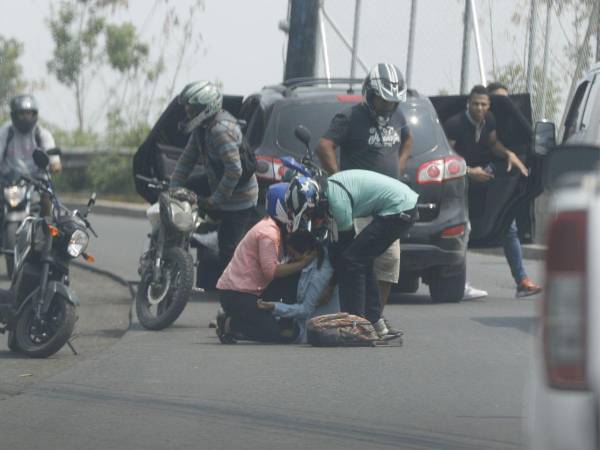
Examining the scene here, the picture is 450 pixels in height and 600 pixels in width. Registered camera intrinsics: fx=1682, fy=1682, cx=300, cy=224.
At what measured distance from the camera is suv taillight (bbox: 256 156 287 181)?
39.3 ft

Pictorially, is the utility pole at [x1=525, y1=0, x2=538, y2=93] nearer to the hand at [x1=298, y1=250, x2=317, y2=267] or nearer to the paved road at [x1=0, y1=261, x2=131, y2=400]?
the paved road at [x1=0, y1=261, x2=131, y2=400]

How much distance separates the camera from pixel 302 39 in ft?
54.7

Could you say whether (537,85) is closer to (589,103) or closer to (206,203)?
(589,103)

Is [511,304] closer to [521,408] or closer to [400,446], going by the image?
[521,408]

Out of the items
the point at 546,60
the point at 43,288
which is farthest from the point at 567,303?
the point at 546,60

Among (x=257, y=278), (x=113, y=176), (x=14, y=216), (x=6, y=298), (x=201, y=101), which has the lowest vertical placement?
(x=113, y=176)

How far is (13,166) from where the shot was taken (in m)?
14.5

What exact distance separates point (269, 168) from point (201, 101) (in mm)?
1049

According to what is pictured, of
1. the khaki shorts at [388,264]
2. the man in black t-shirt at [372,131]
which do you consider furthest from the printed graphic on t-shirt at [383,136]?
the khaki shorts at [388,264]

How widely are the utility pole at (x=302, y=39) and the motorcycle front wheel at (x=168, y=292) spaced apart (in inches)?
240

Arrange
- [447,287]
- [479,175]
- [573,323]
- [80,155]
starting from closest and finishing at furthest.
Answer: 1. [573,323]
2. [447,287]
3. [479,175]
4. [80,155]

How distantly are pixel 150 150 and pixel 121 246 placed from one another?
5123 millimetres

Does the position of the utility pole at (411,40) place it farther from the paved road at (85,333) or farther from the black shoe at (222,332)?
the black shoe at (222,332)

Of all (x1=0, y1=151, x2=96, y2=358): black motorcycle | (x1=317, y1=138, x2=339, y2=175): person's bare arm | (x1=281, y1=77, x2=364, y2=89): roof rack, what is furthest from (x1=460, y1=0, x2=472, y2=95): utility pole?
(x1=0, y1=151, x2=96, y2=358): black motorcycle
